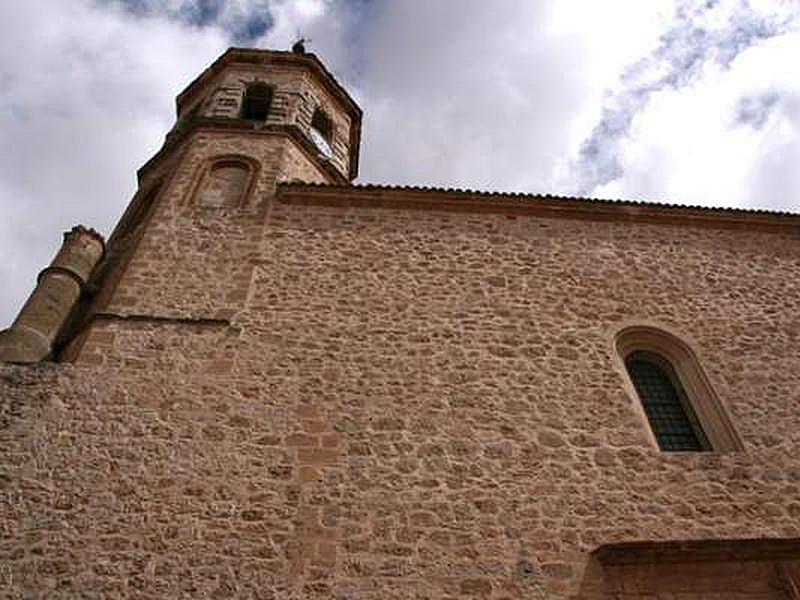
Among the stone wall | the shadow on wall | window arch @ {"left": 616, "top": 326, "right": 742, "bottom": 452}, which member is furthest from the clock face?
the shadow on wall

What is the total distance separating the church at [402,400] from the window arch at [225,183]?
0.05 m

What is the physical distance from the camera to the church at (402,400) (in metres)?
5.22

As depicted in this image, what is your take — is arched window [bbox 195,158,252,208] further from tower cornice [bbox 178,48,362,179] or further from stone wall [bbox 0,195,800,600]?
tower cornice [bbox 178,48,362,179]

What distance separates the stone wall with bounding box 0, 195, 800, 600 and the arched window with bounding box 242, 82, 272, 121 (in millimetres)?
4090

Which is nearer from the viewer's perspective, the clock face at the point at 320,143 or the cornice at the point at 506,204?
the cornice at the point at 506,204

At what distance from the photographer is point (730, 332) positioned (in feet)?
25.7

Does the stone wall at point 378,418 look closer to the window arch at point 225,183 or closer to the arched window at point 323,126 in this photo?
the window arch at point 225,183

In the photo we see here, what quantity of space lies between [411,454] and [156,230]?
4564 mm

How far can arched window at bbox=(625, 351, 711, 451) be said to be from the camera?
6809mm

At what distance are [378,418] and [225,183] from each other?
4981 millimetres

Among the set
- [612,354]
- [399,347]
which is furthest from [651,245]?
[399,347]

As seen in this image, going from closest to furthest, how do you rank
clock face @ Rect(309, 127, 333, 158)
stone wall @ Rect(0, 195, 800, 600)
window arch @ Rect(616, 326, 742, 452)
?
stone wall @ Rect(0, 195, 800, 600) < window arch @ Rect(616, 326, 742, 452) < clock face @ Rect(309, 127, 333, 158)

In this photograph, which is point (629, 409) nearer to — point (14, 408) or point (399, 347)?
point (399, 347)

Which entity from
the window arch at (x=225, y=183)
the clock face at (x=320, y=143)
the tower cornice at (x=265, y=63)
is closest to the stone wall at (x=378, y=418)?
the window arch at (x=225, y=183)
